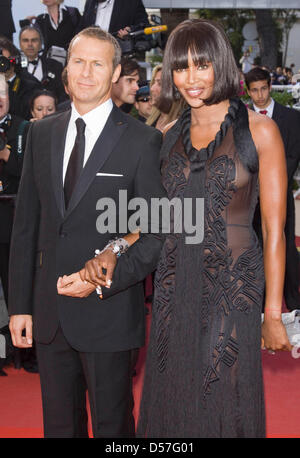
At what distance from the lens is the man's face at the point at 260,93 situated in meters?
5.73

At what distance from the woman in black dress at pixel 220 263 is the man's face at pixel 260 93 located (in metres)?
3.29

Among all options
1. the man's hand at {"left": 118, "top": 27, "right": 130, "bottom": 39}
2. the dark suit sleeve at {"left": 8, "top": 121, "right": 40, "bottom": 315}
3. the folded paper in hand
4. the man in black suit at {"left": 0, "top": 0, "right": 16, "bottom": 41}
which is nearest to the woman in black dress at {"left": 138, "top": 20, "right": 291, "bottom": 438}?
the dark suit sleeve at {"left": 8, "top": 121, "right": 40, "bottom": 315}

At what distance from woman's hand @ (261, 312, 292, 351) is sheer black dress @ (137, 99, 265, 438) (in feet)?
0.22

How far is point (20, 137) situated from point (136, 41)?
2554 millimetres

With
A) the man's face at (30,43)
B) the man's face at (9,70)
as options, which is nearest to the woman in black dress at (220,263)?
the man's face at (9,70)

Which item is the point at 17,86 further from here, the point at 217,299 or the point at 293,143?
the point at 217,299

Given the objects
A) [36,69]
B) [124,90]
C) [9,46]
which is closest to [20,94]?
[9,46]

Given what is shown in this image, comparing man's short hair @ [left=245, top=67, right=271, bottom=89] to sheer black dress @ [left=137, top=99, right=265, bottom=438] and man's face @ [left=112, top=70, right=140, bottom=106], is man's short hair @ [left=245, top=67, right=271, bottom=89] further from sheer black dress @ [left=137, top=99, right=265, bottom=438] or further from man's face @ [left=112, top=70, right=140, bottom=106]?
sheer black dress @ [left=137, top=99, right=265, bottom=438]

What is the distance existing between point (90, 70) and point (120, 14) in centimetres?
481

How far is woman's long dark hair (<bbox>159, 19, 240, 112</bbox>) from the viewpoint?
7.98 ft

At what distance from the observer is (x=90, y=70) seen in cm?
240

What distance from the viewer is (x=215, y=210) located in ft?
8.14

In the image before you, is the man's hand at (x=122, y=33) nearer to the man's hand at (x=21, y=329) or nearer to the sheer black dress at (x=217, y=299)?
the sheer black dress at (x=217, y=299)
